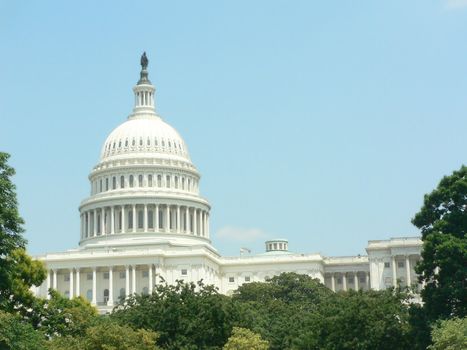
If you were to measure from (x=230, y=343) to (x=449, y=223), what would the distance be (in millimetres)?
16244

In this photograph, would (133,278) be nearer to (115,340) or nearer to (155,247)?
(155,247)

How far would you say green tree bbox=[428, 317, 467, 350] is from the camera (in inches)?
2482

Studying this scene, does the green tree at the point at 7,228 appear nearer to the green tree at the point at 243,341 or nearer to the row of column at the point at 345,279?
the green tree at the point at 243,341

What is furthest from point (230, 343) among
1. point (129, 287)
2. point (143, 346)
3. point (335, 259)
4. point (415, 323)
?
point (335, 259)

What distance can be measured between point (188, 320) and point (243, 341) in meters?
5.06

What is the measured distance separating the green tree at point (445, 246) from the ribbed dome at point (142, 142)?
399ft

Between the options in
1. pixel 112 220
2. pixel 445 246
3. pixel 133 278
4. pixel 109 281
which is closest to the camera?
pixel 445 246

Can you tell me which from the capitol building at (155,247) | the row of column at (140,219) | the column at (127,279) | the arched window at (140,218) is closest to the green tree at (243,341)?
the capitol building at (155,247)

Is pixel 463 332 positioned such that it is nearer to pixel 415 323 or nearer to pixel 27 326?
pixel 415 323

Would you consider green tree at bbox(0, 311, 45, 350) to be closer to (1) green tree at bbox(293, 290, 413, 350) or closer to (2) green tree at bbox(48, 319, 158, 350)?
(2) green tree at bbox(48, 319, 158, 350)

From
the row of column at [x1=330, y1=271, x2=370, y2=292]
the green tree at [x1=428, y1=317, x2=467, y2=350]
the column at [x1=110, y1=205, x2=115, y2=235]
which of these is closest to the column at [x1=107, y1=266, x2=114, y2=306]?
the column at [x1=110, y1=205, x2=115, y2=235]

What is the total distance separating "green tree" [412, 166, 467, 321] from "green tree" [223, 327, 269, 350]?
11108 millimetres

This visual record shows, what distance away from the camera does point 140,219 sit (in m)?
190

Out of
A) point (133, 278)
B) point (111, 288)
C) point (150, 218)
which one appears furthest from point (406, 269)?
point (111, 288)
